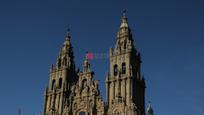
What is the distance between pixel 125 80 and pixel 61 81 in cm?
1375

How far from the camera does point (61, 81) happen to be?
228ft

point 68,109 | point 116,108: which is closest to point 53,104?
point 68,109

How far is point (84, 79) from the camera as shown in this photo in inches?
2571

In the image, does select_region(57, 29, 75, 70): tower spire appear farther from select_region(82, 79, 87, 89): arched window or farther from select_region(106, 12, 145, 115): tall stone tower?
select_region(106, 12, 145, 115): tall stone tower

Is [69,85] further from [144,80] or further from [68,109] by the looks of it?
[144,80]

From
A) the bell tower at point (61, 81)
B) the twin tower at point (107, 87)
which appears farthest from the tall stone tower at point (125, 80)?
the bell tower at point (61, 81)

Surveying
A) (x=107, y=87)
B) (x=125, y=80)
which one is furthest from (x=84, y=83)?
(x=125, y=80)

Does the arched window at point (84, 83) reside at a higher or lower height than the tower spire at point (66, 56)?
lower

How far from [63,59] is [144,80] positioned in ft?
52.9

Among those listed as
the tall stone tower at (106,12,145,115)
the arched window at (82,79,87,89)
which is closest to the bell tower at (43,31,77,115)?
the arched window at (82,79,87,89)

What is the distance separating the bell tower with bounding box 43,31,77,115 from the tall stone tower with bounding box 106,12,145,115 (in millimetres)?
9093

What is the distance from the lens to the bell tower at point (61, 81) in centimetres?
6631

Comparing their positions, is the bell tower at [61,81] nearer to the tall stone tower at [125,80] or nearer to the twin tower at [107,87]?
the twin tower at [107,87]

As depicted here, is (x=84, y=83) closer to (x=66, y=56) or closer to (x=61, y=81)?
(x=61, y=81)
